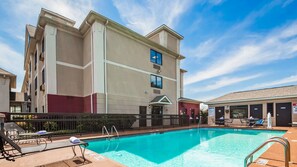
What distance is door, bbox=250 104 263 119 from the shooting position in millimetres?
15703

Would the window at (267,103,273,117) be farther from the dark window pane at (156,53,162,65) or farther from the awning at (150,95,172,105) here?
the dark window pane at (156,53,162,65)

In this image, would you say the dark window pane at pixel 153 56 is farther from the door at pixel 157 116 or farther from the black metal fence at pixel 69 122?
the black metal fence at pixel 69 122

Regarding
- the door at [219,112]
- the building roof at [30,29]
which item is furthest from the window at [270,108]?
the building roof at [30,29]

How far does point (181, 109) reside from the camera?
63.4 feet

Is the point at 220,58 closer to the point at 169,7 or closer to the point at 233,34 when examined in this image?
the point at 233,34

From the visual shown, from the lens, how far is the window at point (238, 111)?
16.7 m

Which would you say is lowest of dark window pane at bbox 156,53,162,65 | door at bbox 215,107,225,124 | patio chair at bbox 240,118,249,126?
patio chair at bbox 240,118,249,126

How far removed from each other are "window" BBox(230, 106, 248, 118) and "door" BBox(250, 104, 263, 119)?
1.78ft

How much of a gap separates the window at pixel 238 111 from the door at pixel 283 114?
104 inches

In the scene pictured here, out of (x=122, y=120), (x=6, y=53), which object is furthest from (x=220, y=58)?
(x=6, y=53)

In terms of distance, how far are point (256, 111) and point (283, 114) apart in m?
2.11

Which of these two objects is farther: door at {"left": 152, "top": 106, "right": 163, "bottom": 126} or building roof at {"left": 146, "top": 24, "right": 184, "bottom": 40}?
building roof at {"left": 146, "top": 24, "right": 184, "bottom": 40}

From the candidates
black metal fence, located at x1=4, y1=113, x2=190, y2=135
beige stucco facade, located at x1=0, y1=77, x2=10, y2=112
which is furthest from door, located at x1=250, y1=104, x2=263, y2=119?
beige stucco facade, located at x1=0, y1=77, x2=10, y2=112

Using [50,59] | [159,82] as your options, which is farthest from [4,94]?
[159,82]
